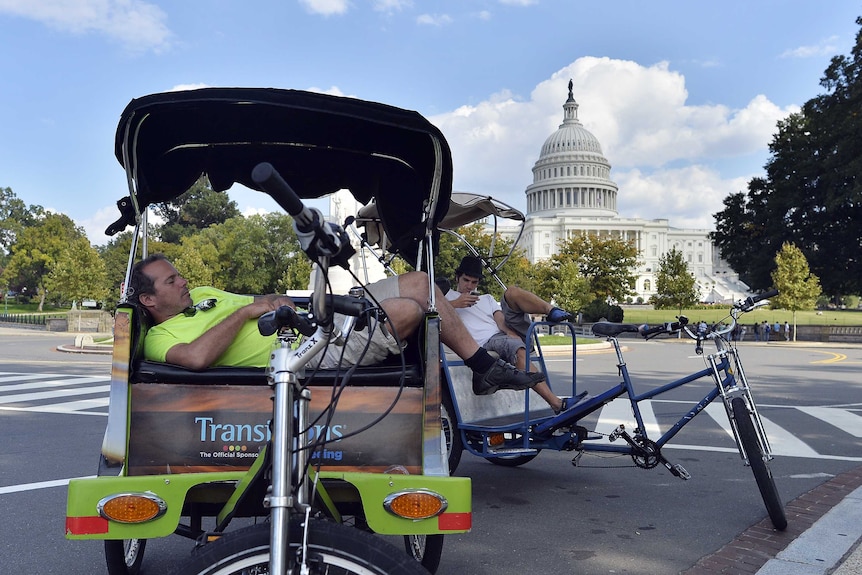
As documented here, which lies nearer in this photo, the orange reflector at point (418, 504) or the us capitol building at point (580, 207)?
the orange reflector at point (418, 504)

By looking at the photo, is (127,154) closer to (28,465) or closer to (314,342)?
(314,342)

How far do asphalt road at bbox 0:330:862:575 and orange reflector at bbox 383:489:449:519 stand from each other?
1.71 m

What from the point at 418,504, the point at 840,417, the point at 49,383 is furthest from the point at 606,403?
the point at 49,383

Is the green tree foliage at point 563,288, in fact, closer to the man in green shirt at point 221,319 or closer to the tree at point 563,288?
the tree at point 563,288

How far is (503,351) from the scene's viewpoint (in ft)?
20.6

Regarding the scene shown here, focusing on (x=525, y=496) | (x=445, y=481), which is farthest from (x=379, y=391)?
(x=525, y=496)

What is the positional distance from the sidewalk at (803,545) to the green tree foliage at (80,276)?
4571 centimetres

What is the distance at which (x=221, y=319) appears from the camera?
3746 mm

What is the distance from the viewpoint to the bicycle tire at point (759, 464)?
16.0 feet

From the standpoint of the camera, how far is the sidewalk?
415 cm

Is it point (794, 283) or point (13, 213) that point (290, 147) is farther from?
point (13, 213)

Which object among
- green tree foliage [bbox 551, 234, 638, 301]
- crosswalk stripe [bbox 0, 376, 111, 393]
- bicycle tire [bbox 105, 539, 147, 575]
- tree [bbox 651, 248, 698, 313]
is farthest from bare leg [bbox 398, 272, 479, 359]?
green tree foliage [bbox 551, 234, 638, 301]

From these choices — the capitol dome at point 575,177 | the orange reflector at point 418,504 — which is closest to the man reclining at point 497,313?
the orange reflector at point 418,504

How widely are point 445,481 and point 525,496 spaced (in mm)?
3460
